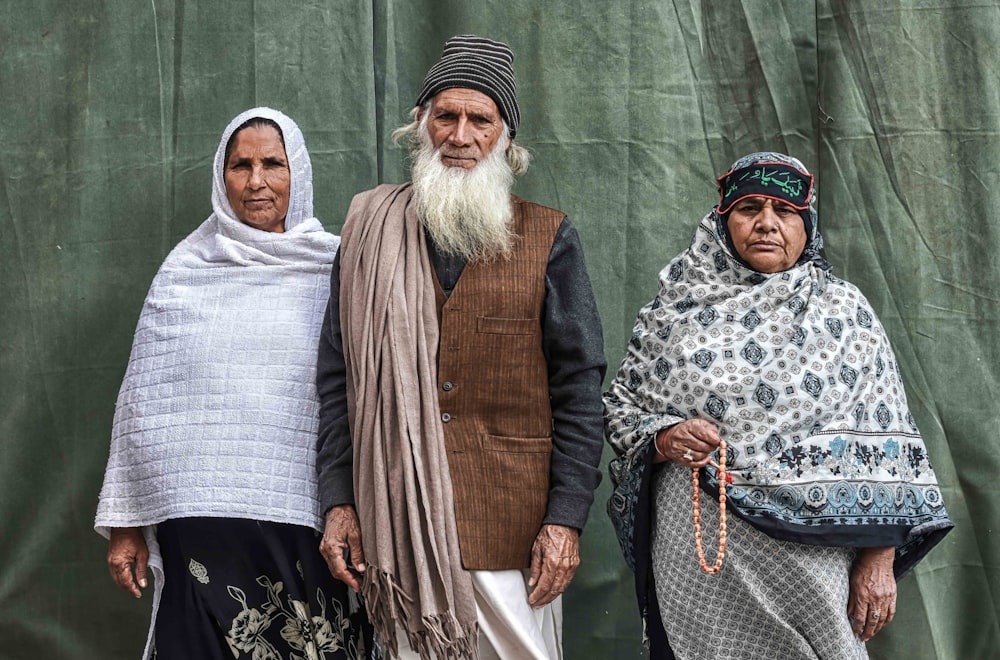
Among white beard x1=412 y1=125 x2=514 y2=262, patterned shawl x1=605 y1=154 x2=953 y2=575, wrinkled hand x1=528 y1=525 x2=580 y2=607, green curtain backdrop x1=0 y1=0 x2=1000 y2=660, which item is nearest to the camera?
patterned shawl x1=605 y1=154 x2=953 y2=575

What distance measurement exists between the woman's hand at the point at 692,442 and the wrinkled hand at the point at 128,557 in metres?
1.57

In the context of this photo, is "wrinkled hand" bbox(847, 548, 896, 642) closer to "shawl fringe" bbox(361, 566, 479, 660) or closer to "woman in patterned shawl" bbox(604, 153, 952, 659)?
"woman in patterned shawl" bbox(604, 153, 952, 659)

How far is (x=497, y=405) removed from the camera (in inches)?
114

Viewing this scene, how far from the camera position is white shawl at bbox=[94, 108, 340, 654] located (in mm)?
3076

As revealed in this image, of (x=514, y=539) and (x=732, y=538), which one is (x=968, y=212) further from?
(x=514, y=539)

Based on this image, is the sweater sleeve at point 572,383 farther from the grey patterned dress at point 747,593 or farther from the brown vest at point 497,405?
the grey patterned dress at point 747,593

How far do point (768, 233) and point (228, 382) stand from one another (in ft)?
5.01

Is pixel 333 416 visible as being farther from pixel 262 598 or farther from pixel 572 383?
pixel 572 383

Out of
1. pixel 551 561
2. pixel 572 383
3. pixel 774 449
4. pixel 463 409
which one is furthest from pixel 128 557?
pixel 774 449

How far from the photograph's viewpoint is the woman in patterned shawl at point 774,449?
275 centimetres

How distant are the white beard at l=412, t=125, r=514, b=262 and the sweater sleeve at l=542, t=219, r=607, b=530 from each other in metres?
0.17

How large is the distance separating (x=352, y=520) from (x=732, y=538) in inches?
38.6

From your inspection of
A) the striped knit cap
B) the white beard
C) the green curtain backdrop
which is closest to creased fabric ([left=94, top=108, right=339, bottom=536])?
the white beard

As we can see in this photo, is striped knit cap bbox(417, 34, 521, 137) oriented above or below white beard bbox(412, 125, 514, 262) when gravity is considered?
above
